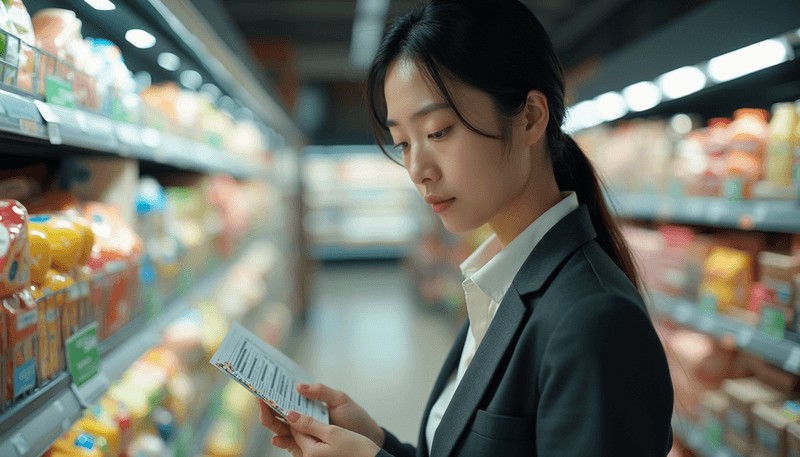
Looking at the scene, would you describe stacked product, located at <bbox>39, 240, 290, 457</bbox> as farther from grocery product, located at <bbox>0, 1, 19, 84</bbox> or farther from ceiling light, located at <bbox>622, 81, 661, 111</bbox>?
ceiling light, located at <bbox>622, 81, 661, 111</bbox>

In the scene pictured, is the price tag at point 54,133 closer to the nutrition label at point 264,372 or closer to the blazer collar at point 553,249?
the nutrition label at point 264,372

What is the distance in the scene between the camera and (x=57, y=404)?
868 millimetres

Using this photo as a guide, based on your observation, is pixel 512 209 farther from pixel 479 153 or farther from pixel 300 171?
pixel 300 171

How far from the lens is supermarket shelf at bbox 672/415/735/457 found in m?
1.83

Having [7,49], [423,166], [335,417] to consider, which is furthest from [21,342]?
[423,166]

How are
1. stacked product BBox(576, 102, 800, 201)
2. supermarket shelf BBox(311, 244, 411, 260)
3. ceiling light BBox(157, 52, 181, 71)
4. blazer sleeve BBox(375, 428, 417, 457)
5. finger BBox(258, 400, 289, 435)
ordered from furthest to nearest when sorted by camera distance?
1. supermarket shelf BBox(311, 244, 411, 260)
2. ceiling light BBox(157, 52, 181, 71)
3. stacked product BBox(576, 102, 800, 201)
4. blazer sleeve BBox(375, 428, 417, 457)
5. finger BBox(258, 400, 289, 435)

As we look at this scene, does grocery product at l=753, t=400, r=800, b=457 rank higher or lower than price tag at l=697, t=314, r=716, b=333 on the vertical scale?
lower

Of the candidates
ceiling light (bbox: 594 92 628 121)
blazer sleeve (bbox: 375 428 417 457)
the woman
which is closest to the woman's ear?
the woman

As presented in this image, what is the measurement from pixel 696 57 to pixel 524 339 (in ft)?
5.59

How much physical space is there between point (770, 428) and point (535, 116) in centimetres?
142

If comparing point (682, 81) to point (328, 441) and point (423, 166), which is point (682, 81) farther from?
point (328, 441)

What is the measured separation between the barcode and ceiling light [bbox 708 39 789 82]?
1.78m

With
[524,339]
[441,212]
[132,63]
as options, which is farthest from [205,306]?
[524,339]

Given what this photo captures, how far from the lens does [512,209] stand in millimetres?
937
